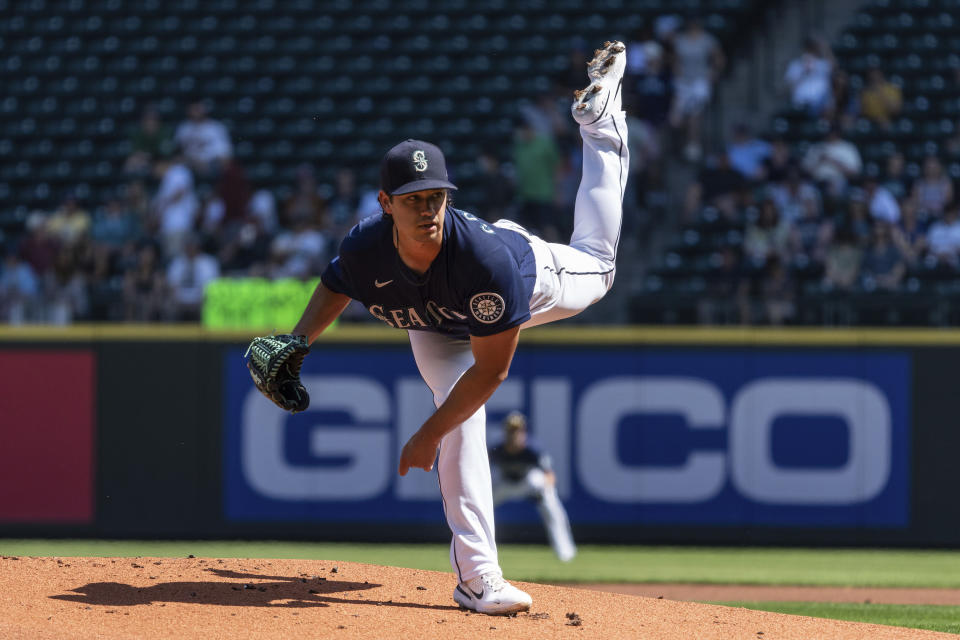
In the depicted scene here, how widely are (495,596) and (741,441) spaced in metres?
6.35

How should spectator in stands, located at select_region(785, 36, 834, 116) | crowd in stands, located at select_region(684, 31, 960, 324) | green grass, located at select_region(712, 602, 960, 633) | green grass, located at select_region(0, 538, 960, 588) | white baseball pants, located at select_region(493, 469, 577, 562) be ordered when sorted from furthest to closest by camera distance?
spectator in stands, located at select_region(785, 36, 834, 116) < crowd in stands, located at select_region(684, 31, 960, 324) < white baseball pants, located at select_region(493, 469, 577, 562) < green grass, located at select_region(0, 538, 960, 588) < green grass, located at select_region(712, 602, 960, 633)

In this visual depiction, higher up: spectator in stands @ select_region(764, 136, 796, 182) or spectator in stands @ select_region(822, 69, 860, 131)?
spectator in stands @ select_region(822, 69, 860, 131)

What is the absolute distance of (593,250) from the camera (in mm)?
5672

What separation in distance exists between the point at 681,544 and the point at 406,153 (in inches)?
292

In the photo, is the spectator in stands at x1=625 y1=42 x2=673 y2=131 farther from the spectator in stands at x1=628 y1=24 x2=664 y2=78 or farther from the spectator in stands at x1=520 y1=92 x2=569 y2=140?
the spectator in stands at x1=520 y1=92 x2=569 y2=140

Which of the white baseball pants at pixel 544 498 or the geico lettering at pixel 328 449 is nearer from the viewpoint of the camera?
the white baseball pants at pixel 544 498

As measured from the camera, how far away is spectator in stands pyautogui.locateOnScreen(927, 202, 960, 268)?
462 inches

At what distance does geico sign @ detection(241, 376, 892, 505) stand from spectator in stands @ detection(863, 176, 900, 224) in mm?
1763

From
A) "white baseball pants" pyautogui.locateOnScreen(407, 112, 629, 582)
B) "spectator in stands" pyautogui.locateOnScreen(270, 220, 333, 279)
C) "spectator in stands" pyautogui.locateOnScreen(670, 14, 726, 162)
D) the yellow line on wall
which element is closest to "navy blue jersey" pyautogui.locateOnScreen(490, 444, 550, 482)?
the yellow line on wall

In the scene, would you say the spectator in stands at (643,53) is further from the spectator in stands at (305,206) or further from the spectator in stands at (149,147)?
the spectator in stands at (149,147)

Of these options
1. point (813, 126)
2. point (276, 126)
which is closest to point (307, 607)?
point (813, 126)

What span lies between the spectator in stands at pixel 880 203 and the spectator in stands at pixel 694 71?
2.12 metres

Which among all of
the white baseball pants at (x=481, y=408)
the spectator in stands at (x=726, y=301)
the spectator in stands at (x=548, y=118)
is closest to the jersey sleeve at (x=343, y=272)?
the white baseball pants at (x=481, y=408)

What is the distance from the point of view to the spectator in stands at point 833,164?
12719 millimetres
